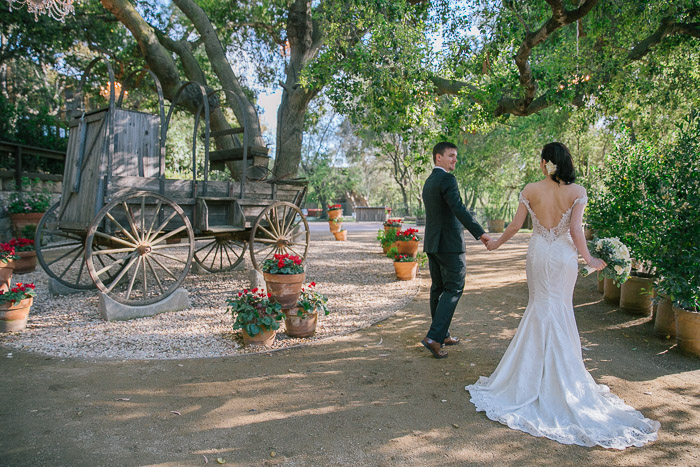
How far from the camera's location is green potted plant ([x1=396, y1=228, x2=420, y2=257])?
8.77m

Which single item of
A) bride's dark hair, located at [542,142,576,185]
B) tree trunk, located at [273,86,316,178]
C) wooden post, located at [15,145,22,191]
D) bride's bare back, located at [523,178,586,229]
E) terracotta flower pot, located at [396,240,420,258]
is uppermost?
tree trunk, located at [273,86,316,178]

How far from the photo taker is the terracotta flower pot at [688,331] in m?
4.18

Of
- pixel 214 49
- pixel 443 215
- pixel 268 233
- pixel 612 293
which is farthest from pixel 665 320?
pixel 214 49

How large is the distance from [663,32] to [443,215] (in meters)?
5.84

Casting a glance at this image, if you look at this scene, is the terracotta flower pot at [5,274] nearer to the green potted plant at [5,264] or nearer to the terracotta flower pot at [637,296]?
the green potted plant at [5,264]

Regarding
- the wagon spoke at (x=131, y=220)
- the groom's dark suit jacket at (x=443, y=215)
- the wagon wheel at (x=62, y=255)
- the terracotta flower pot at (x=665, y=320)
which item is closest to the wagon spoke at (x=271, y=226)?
the wagon spoke at (x=131, y=220)

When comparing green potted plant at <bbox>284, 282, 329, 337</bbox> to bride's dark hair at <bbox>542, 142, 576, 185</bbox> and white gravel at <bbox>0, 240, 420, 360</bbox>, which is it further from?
bride's dark hair at <bbox>542, 142, 576, 185</bbox>

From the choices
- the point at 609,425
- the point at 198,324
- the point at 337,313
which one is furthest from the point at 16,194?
the point at 609,425

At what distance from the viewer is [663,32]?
690cm

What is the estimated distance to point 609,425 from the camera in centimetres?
283

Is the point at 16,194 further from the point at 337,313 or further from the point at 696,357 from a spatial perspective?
the point at 696,357

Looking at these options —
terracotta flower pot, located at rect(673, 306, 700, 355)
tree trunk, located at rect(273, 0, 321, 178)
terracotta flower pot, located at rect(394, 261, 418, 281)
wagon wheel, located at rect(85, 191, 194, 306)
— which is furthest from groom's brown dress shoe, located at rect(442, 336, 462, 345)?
tree trunk, located at rect(273, 0, 321, 178)

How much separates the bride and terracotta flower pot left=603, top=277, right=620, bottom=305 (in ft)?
11.1

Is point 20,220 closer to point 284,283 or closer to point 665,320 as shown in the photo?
point 284,283
